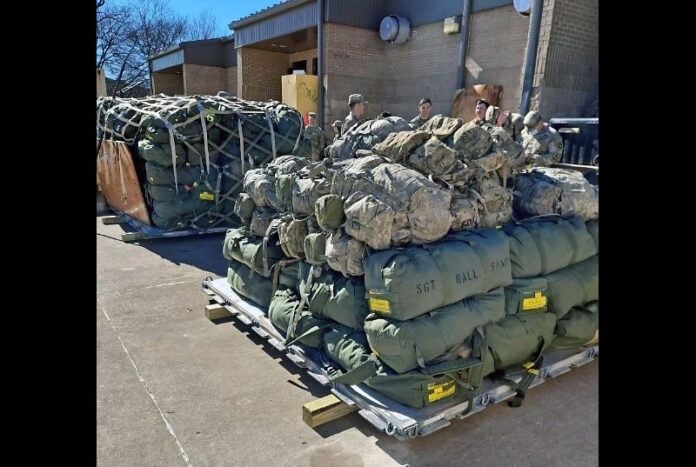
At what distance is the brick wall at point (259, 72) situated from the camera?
1623 cm

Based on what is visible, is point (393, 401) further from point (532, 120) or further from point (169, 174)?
point (169, 174)

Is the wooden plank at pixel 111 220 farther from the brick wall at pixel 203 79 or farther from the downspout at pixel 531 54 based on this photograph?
the brick wall at pixel 203 79

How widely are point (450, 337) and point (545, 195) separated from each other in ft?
4.74

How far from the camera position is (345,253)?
113 inches

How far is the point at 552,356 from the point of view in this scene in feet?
11.0

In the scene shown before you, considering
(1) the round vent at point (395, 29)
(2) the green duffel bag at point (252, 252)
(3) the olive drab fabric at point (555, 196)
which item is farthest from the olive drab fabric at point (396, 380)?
(1) the round vent at point (395, 29)

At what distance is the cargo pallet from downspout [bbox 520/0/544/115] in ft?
21.0

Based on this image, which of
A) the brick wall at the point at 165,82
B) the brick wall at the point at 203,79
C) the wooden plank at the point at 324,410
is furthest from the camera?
the brick wall at the point at 165,82

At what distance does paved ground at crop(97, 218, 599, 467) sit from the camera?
258 centimetres

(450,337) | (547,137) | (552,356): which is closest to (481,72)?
(547,137)

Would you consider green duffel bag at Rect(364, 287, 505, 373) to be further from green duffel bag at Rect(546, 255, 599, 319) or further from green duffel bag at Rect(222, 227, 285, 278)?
green duffel bag at Rect(222, 227, 285, 278)

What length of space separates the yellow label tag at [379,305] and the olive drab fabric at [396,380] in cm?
32

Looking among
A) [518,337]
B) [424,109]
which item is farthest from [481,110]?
[518,337]

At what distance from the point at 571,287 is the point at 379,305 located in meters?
1.46
